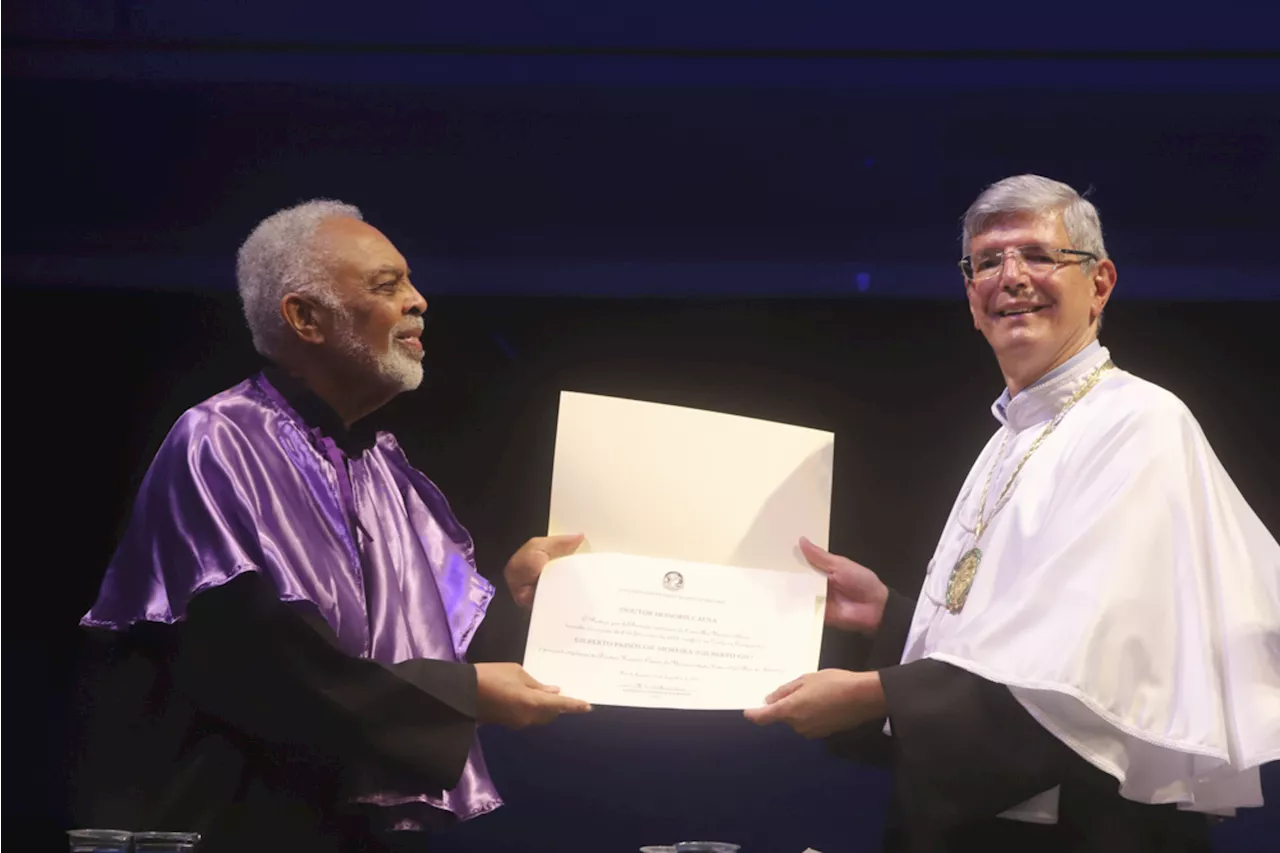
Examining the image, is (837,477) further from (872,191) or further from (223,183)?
(223,183)

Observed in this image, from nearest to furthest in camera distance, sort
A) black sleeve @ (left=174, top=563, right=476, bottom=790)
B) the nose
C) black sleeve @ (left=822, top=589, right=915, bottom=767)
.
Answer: black sleeve @ (left=174, top=563, right=476, bottom=790) → the nose → black sleeve @ (left=822, top=589, right=915, bottom=767)

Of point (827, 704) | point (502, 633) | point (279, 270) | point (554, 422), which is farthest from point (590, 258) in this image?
point (827, 704)

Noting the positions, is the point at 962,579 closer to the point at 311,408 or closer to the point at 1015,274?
the point at 1015,274

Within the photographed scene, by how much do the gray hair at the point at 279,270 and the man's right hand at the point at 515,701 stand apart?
30.6 inches

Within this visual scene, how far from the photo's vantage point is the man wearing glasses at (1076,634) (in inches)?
80.7

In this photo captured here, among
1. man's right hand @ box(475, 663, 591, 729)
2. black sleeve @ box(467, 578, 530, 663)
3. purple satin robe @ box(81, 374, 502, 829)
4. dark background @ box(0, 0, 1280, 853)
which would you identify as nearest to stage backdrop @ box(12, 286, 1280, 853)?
dark background @ box(0, 0, 1280, 853)

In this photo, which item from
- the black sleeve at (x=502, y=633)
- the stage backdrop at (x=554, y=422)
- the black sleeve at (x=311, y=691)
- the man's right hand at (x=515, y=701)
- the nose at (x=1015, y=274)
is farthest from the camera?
the stage backdrop at (x=554, y=422)

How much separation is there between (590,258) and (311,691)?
1.22m

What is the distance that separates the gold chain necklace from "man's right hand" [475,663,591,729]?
70 cm

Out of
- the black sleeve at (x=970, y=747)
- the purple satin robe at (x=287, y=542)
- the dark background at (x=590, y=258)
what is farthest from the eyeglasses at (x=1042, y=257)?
the purple satin robe at (x=287, y=542)

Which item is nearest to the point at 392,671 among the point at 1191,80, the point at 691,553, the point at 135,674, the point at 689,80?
the point at 135,674

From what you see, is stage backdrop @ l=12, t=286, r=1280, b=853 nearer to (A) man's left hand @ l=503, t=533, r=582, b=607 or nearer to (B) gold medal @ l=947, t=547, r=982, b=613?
(A) man's left hand @ l=503, t=533, r=582, b=607

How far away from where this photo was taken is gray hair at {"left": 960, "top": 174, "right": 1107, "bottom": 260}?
2439mm

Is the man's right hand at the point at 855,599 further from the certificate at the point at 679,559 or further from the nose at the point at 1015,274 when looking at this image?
the nose at the point at 1015,274
